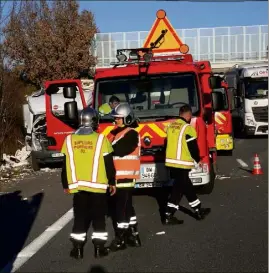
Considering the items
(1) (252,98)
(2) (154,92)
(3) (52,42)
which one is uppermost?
(3) (52,42)

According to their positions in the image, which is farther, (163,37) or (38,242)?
(163,37)

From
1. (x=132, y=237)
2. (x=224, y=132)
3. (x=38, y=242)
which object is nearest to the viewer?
(x=132, y=237)

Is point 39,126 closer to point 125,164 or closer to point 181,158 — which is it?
point 181,158

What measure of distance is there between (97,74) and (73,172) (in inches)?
159

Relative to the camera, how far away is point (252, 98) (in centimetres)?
2119

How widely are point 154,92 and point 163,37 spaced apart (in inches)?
103

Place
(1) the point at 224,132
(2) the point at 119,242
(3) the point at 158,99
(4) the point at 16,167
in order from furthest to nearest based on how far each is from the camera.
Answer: (4) the point at 16,167, (1) the point at 224,132, (3) the point at 158,99, (2) the point at 119,242

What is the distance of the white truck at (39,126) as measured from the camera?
14867 millimetres

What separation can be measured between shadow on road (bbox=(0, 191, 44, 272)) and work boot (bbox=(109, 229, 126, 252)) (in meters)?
1.22

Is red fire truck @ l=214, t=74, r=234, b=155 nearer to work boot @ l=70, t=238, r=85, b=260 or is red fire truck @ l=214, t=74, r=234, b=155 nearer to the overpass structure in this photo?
work boot @ l=70, t=238, r=85, b=260

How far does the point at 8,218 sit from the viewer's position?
8.78 meters

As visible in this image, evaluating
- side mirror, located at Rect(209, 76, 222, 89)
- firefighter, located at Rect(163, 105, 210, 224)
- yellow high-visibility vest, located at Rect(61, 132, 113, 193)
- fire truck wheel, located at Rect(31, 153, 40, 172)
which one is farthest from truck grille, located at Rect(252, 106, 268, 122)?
yellow high-visibility vest, located at Rect(61, 132, 113, 193)

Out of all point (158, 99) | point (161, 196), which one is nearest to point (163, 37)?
point (158, 99)

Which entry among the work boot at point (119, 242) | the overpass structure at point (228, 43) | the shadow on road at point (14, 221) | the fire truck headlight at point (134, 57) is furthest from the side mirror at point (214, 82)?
the overpass structure at point (228, 43)
